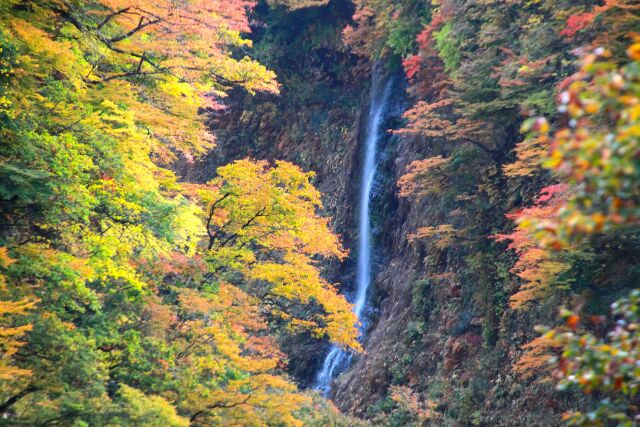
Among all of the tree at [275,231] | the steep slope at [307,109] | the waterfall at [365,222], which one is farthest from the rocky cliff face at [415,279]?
the tree at [275,231]

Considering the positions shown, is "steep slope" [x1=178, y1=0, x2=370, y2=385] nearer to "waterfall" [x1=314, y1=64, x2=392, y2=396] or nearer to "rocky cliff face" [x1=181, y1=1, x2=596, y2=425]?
"rocky cliff face" [x1=181, y1=1, x2=596, y2=425]

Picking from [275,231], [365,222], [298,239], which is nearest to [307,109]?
[365,222]

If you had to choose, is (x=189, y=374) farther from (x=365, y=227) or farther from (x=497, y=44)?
(x=365, y=227)

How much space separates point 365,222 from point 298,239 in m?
8.51

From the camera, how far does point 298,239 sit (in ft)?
40.4

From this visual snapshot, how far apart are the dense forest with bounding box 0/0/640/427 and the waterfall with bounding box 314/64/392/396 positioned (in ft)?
0.81

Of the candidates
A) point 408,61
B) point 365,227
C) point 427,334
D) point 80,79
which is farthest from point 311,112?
point 80,79

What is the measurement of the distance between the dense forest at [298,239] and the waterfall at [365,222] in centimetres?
25

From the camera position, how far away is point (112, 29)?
10.7 metres

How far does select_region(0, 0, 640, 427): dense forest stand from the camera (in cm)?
531

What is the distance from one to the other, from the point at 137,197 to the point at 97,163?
794 mm

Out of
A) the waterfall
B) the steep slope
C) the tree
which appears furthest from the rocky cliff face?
Answer: the tree

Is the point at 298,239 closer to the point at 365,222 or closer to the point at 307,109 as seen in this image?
the point at 365,222

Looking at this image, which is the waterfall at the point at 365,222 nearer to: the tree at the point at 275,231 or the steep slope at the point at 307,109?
the steep slope at the point at 307,109
